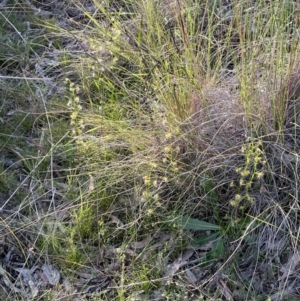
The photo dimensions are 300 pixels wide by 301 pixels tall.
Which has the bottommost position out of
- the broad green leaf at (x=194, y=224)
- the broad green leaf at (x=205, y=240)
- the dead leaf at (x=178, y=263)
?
the dead leaf at (x=178, y=263)

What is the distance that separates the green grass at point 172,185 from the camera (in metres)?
2.54

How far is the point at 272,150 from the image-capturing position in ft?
8.82

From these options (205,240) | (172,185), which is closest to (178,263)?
(205,240)

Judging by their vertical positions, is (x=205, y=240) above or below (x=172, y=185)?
below

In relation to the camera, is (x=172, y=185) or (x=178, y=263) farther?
(x=172, y=185)

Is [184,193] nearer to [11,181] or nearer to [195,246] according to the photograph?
[195,246]

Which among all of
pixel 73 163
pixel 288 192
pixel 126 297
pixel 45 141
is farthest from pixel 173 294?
pixel 45 141

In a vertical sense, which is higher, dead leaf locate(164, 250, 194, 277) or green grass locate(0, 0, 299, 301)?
green grass locate(0, 0, 299, 301)

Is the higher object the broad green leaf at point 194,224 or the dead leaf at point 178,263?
the broad green leaf at point 194,224

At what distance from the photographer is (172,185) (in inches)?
108

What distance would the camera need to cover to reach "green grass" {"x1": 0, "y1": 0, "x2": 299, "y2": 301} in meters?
2.54

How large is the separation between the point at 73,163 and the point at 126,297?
715 mm

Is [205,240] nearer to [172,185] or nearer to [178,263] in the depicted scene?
[178,263]

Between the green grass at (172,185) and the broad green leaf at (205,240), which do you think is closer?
the green grass at (172,185)
